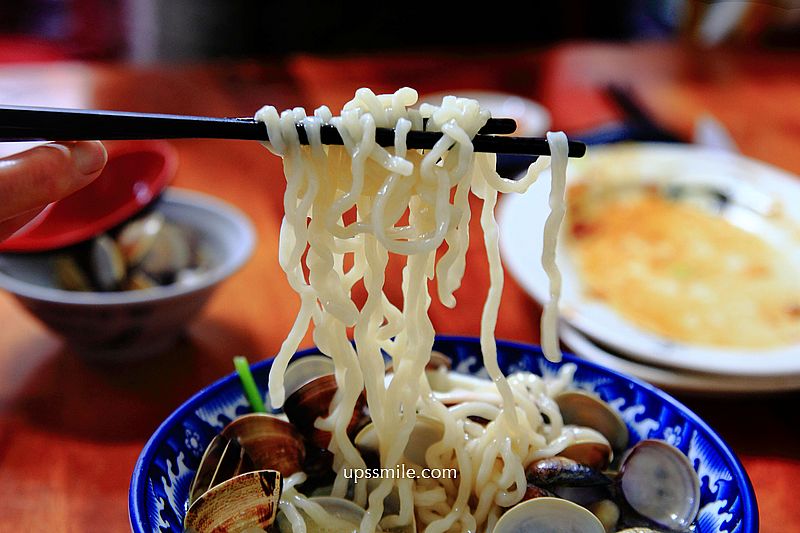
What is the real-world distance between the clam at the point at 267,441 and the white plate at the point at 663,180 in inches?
23.0

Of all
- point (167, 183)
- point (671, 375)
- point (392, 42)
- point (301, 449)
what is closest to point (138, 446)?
point (301, 449)

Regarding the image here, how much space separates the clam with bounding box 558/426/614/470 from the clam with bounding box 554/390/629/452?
0.12 feet

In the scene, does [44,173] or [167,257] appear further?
[167,257]

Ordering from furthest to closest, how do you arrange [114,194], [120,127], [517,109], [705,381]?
[517,109]
[114,194]
[705,381]
[120,127]

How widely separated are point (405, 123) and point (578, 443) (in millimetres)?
429

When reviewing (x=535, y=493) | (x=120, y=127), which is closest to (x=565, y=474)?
(x=535, y=493)

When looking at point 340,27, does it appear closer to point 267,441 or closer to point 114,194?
point 114,194

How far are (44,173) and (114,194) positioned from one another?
764 mm

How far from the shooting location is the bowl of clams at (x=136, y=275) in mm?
1169

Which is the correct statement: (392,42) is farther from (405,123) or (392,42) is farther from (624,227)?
→ (405,123)

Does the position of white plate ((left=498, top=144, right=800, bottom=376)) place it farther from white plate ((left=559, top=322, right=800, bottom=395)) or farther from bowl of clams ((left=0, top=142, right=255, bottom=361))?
bowl of clams ((left=0, top=142, right=255, bottom=361))

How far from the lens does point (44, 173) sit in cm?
81

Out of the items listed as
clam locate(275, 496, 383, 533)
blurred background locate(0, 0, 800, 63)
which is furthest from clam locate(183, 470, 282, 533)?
blurred background locate(0, 0, 800, 63)

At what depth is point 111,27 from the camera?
11.0 feet
